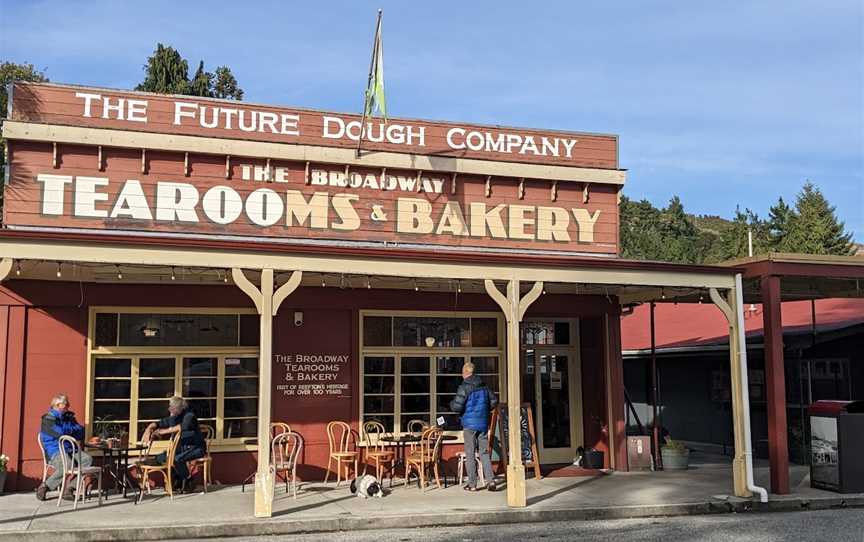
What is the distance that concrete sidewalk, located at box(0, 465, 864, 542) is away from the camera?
29.1 feet

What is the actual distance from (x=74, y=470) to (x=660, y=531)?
694 cm

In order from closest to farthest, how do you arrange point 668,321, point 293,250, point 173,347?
point 293,250
point 173,347
point 668,321

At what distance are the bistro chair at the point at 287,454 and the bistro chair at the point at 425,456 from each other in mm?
1564

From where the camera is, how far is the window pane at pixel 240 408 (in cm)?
1224

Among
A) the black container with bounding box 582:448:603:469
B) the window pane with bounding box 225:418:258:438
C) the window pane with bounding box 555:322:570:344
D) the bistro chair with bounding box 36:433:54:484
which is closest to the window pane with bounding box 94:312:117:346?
the bistro chair with bounding box 36:433:54:484

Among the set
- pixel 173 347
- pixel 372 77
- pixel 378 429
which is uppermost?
pixel 372 77

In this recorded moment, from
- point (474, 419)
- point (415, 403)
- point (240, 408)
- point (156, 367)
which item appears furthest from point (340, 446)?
point (156, 367)

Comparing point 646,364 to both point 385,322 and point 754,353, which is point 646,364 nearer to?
point 754,353

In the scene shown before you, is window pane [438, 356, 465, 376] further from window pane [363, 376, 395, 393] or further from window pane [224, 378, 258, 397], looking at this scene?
window pane [224, 378, 258, 397]

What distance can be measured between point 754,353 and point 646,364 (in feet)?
12.5

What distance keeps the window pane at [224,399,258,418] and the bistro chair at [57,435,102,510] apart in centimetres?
216

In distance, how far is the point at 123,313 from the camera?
12000 millimetres

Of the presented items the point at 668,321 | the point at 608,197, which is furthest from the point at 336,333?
the point at 668,321

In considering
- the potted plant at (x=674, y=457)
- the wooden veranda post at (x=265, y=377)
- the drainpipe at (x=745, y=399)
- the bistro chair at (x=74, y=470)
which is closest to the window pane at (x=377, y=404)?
the wooden veranda post at (x=265, y=377)
